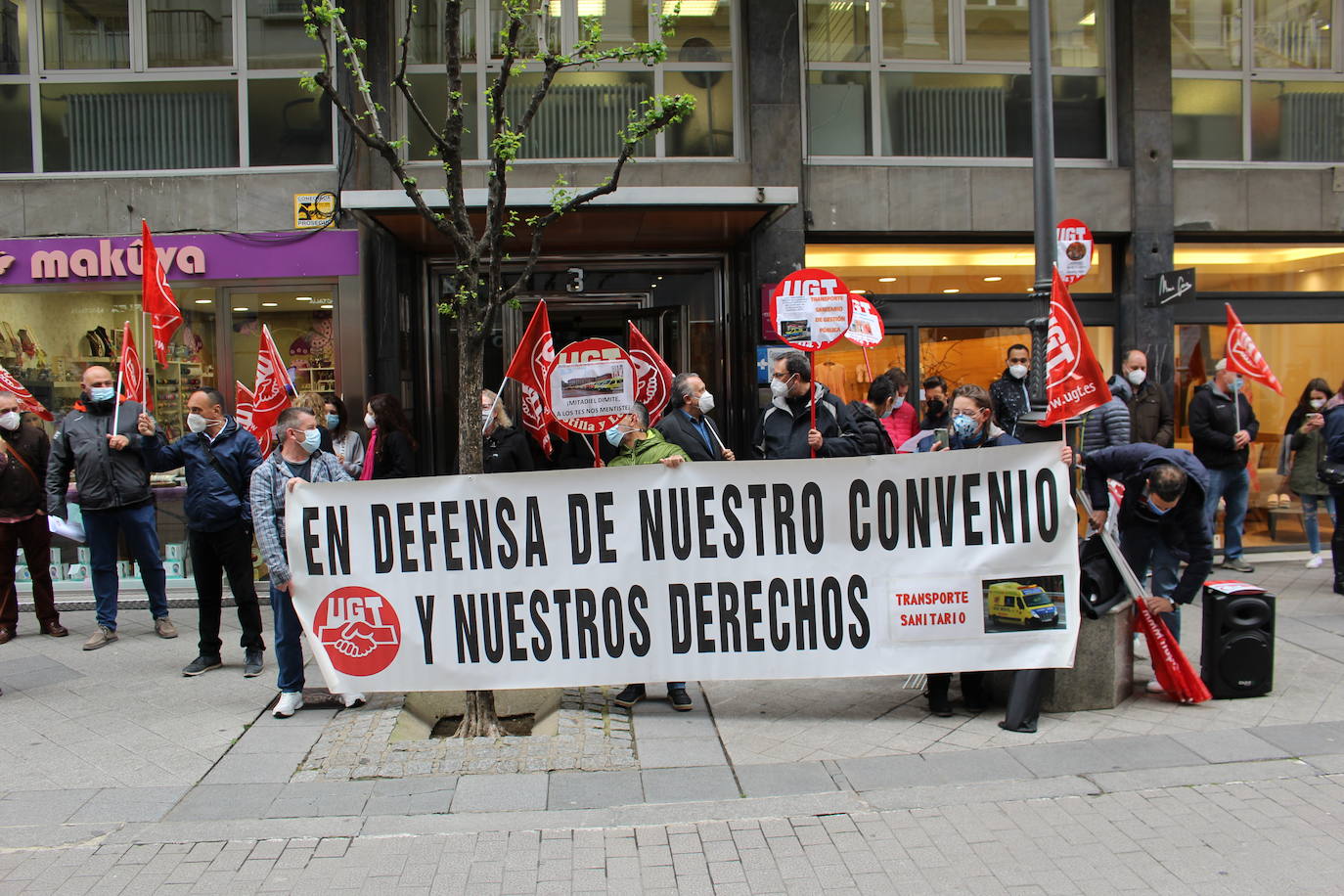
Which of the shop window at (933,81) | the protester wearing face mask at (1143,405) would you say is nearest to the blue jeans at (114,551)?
the shop window at (933,81)

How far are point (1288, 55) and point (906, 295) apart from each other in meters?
5.06

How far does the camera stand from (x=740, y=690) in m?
6.54

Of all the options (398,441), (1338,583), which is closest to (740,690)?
(398,441)

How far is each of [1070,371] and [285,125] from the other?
25.7ft

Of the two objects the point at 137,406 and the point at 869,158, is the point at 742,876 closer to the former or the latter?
the point at 137,406

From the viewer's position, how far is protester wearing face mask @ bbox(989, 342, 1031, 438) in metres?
9.34

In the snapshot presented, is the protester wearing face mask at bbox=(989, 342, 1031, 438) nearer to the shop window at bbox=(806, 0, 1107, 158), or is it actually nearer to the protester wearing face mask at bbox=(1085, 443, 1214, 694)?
the shop window at bbox=(806, 0, 1107, 158)

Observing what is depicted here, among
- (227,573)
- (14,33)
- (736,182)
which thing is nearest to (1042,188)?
(736,182)

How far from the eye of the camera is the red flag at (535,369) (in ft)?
21.2

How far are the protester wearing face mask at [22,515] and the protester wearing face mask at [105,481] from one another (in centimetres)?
29

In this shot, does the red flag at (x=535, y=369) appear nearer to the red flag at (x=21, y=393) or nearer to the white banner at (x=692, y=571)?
the white banner at (x=692, y=571)

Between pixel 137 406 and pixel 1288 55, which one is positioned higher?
pixel 1288 55

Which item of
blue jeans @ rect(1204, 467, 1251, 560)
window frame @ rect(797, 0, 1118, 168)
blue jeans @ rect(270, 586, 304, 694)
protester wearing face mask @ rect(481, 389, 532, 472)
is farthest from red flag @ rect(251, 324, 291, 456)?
blue jeans @ rect(1204, 467, 1251, 560)

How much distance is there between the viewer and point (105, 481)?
297 inches
